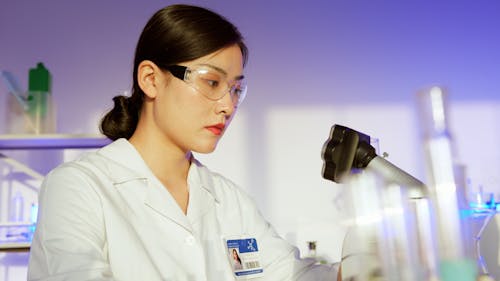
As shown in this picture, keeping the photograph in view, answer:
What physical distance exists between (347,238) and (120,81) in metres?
1.89

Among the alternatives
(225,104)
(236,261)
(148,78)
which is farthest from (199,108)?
(236,261)

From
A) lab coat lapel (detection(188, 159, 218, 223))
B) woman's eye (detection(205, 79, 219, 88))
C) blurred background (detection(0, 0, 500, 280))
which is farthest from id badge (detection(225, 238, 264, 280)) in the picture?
blurred background (detection(0, 0, 500, 280))

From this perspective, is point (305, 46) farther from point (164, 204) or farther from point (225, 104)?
point (164, 204)

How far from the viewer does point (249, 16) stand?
7.90 ft

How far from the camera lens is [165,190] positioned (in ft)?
3.62

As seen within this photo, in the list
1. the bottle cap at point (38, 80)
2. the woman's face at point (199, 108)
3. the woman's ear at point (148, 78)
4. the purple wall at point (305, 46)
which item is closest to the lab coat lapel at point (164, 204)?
the woman's face at point (199, 108)

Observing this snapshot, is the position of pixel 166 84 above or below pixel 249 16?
below

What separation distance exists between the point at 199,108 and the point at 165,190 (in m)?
0.21

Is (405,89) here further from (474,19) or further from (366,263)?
(366,263)

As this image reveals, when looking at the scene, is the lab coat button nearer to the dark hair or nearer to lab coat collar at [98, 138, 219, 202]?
lab coat collar at [98, 138, 219, 202]

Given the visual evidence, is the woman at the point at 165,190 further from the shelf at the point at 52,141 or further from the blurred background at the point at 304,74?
the blurred background at the point at 304,74

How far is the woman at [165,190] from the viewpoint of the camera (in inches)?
35.5

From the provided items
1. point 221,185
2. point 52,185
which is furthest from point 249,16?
point 52,185

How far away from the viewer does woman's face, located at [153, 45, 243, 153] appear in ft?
3.48
